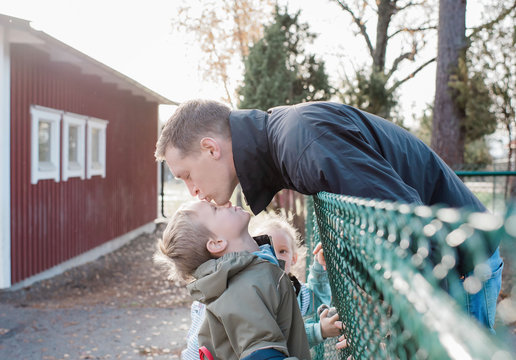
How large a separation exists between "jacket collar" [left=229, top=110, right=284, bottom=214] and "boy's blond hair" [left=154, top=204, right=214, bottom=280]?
264 millimetres

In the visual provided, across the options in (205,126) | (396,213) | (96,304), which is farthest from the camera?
(96,304)

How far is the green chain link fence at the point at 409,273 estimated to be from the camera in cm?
56

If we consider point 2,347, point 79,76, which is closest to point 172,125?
point 2,347

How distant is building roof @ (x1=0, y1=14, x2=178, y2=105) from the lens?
6812mm

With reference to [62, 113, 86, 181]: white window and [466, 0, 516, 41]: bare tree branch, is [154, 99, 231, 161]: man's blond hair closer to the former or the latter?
[62, 113, 86, 181]: white window

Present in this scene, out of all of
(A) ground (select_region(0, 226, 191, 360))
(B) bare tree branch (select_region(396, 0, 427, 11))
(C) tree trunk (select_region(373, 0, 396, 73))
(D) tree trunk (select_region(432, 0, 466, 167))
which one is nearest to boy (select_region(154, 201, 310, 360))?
(A) ground (select_region(0, 226, 191, 360))

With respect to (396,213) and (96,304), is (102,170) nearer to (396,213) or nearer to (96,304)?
(96,304)

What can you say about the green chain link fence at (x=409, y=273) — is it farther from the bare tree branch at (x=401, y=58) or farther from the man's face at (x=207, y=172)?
the bare tree branch at (x=401, y=58)

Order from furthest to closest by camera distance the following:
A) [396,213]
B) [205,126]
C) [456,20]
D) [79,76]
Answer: [456,20] < [79,76] < [205,126] < [396,213]

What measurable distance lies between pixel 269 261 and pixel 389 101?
13.0 meters

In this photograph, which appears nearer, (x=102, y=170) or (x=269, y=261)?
(x=269, y=261)

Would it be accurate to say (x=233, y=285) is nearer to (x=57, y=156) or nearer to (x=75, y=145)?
(x=57, y=156)

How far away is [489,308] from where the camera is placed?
216cm

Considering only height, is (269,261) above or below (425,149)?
below
